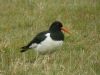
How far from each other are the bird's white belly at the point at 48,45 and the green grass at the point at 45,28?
0.61 feet

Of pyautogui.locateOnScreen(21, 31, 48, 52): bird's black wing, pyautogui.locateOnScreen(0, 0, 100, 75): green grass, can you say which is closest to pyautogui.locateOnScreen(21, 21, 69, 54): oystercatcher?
pyautogui.locateOnScreen(21, 31, 48, 52): bird's black wing

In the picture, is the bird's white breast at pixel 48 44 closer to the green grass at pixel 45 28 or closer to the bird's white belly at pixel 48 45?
the bird's white belly at pixel 48 45

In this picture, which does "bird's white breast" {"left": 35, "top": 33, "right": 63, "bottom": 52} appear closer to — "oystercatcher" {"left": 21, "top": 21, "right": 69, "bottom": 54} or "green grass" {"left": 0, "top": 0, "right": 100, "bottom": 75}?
"oystercatcher" {"left": 21, "top": 21, "right": 69, "bottom": 54}

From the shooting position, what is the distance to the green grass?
30.4 feet

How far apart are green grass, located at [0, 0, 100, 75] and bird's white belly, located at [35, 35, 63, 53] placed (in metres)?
0.19

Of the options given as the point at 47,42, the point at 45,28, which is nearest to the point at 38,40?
the point at 47,42

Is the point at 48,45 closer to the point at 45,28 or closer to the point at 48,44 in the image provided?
the point at 48,44

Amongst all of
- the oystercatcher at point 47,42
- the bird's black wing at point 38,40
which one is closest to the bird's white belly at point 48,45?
the oystercatcher at point 47,42

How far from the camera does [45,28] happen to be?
47.6ft

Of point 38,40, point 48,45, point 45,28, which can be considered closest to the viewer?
point 48,45

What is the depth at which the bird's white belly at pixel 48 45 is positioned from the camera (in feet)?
35.9

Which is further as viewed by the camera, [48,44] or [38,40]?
Result: [38,40]

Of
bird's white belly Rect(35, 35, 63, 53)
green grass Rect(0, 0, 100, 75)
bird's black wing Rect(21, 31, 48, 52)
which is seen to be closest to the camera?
green grass Rect(0, 0, 100, 75)

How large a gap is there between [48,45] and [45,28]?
3.57 meters
